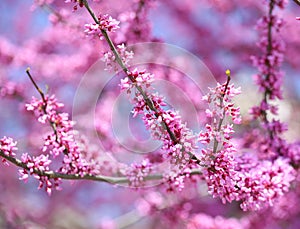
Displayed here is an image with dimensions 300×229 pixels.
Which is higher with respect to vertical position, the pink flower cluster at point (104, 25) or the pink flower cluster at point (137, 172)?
the pink flower cluster at point (104, 25)

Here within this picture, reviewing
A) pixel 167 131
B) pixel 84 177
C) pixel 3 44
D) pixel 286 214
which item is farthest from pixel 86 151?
pixel 3 44

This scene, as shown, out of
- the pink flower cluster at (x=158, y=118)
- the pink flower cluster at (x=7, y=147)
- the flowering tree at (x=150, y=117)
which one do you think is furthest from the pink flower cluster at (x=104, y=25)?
the pink flower cluster at (x=7, y=147)

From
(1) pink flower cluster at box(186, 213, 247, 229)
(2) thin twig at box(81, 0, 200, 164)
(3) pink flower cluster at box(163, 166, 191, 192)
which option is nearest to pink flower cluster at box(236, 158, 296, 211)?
(3) pink flower cluster at box(163, 166, 191, 192)

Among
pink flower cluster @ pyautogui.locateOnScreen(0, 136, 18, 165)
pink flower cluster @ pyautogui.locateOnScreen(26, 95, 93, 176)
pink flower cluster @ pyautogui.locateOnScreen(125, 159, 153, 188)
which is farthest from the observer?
pink flower cluster @ pyautogui.locateOnScreen(125, 159, 153, 188)

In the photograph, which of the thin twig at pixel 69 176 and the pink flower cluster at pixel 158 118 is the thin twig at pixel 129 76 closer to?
the pink flower cluster at pixel 158 118

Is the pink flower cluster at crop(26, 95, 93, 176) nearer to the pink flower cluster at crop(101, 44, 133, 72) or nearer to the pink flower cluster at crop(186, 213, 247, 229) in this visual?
the pink flower cluster at crop(101, 44, 133, 72)

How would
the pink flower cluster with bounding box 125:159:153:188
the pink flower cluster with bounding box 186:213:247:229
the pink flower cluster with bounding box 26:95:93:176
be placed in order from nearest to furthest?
the pink flower cluster with bounding box 26:95:93:176 < the pink flower cluster with bounding box 125:159:153:188 < the pink flower cluster with bounding box 186:213:247:229

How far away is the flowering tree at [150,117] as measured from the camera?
8.45ft

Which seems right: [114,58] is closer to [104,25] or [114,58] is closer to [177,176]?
[104,25]

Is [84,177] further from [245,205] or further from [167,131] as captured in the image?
[245,205]

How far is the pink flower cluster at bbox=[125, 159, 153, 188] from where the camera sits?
3.05m

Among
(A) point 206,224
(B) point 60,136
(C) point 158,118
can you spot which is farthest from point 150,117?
(A) point 206,224

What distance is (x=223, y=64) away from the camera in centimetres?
639

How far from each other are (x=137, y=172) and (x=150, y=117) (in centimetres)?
63
